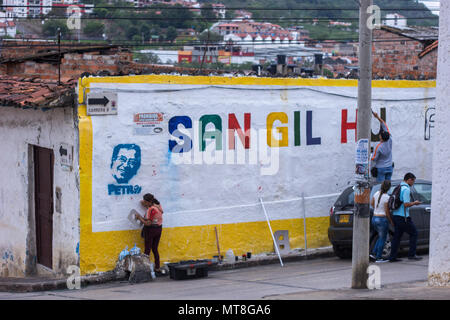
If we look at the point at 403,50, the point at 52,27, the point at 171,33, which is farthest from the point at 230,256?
the point at 171,33

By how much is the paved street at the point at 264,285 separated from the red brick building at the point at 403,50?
45.2 ft

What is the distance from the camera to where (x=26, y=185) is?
1402 cm

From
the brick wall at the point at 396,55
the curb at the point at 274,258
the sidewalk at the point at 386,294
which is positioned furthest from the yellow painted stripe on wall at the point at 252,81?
the brick wall at the point at 396,55

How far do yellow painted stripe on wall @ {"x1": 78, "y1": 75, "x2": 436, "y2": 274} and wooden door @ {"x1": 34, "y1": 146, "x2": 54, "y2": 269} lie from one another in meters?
1.23

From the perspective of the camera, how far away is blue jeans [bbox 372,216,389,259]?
13.5 m

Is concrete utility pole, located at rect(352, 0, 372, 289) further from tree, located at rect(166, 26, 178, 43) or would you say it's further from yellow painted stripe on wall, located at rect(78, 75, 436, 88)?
tree, located at rect(166, 26, 178, 43)

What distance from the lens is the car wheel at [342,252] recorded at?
47.4ft

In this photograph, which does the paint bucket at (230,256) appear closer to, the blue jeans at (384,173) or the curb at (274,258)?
the curb at (274,258)

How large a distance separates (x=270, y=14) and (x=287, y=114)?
29980mm

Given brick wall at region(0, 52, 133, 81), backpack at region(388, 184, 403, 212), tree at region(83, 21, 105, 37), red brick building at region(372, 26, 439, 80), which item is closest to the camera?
backpack at region(388, 184, 403, 212)

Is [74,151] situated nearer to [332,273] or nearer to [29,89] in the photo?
[29,89]

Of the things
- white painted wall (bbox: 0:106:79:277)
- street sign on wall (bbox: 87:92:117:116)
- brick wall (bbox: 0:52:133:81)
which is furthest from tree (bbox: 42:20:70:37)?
street sign on wall (bbox: 87:92:117:116)

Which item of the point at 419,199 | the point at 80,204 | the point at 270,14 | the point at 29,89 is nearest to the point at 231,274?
the point at 80,204

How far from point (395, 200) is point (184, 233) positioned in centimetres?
398
